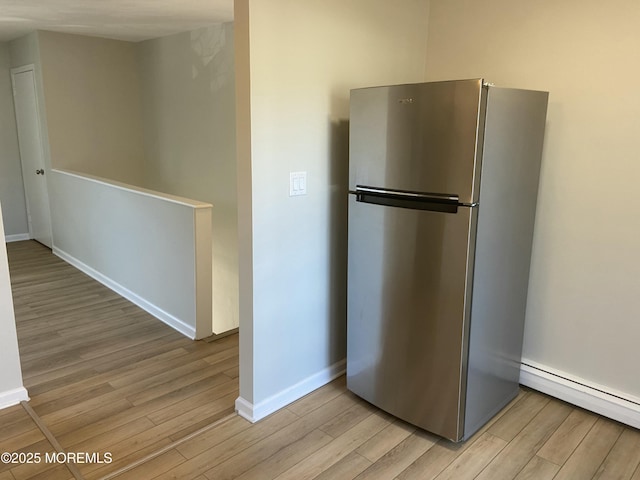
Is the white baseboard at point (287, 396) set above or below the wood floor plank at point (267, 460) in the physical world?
above

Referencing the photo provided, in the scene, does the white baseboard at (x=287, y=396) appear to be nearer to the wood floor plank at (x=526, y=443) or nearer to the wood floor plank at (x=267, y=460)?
the wood floor plank at (x=267, y=460)

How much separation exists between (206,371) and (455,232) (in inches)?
Result: 67.7

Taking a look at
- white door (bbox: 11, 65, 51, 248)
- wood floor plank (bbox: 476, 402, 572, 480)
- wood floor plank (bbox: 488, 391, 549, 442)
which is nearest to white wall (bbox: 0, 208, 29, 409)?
wood floor plank (bbox: 476, 402, 572, 480)

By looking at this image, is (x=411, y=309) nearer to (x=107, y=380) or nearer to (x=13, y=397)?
(x=107, y=380)

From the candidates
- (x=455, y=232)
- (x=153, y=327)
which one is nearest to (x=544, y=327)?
(x=455, y=232)

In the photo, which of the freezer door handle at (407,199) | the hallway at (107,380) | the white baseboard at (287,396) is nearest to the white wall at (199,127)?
the hallway at (107,380)

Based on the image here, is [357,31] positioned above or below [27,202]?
above

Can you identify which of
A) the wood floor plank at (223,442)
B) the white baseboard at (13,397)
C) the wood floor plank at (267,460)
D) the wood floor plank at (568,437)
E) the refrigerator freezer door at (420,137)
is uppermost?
the refrigerator freezer door at (420,137)

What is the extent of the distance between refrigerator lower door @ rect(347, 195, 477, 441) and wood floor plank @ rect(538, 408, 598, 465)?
41 cm

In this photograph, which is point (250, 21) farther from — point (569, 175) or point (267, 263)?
point (569, 175)

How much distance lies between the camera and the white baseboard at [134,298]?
333 cm

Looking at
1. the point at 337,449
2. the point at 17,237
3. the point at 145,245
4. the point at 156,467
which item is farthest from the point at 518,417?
the point at 17,237

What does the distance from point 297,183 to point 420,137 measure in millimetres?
620

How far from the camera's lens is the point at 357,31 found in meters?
2.40
